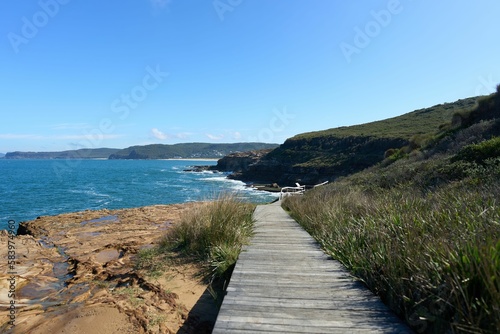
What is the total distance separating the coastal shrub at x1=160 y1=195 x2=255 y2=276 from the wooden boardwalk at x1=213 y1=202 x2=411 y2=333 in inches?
24.5

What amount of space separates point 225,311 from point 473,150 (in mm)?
10202

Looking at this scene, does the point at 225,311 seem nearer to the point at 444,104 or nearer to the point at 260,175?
the point at 260,175

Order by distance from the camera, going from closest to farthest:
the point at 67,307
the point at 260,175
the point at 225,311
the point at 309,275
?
the point at 225,311
the point at 309,275
the point at 67,307
the point at 260,175

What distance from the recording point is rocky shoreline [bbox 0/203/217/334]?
13.5 feet

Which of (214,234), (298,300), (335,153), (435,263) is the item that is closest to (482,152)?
(214,234)

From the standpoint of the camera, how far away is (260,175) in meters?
56.7

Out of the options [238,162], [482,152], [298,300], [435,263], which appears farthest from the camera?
[238,162]

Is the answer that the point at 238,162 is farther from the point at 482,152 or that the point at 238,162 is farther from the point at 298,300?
the point at 298,300

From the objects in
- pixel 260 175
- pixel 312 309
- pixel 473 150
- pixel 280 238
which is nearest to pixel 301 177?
pixel 260 175

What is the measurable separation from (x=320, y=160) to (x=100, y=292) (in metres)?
49.5

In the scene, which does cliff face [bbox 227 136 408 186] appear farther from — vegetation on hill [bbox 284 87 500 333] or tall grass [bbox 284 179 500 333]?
tall grass [bbox 284 179 500 333]

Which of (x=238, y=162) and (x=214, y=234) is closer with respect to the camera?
(x=214, y=234)

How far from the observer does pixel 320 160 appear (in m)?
52.4

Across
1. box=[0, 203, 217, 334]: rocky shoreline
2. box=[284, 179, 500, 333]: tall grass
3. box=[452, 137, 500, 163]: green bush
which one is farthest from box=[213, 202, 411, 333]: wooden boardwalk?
box=[452, 137, 500, 163]: green bush
